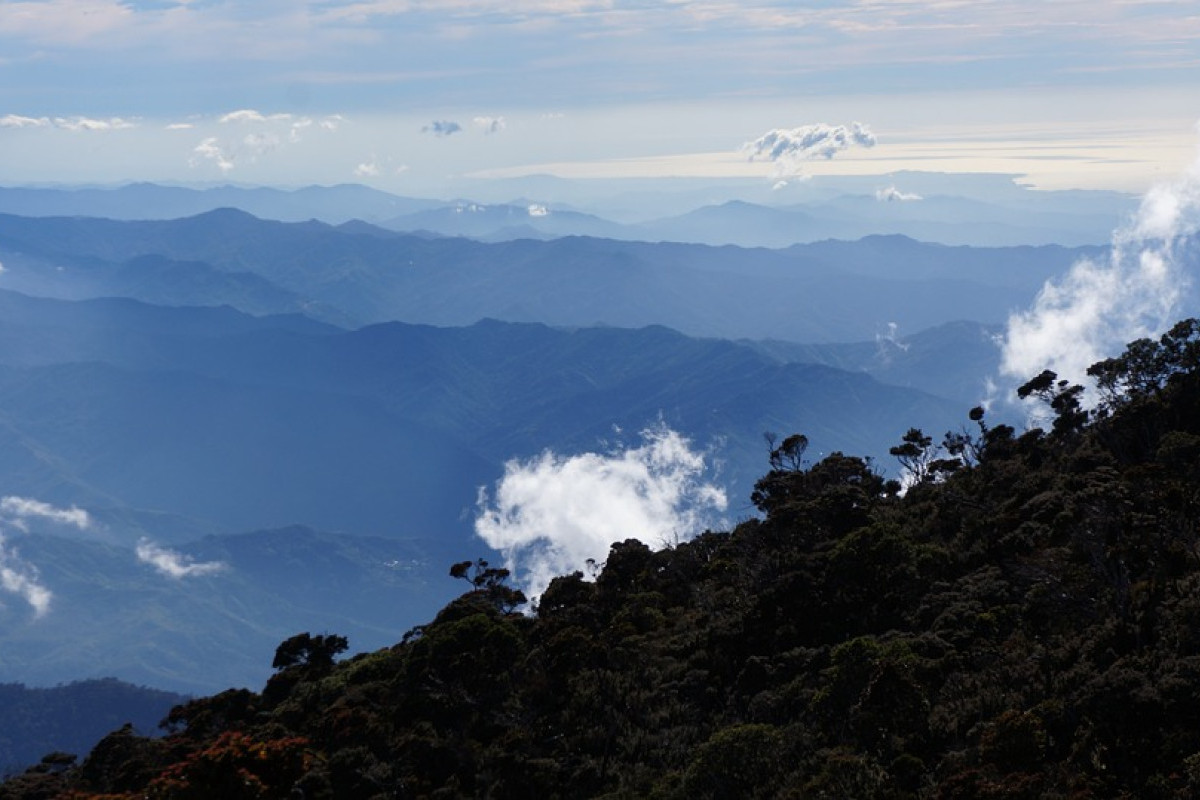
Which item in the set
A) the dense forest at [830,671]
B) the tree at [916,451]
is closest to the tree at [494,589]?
the dense forest at [830,671]

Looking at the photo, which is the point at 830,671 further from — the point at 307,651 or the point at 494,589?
the point at 307,651

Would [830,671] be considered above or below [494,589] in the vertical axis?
below

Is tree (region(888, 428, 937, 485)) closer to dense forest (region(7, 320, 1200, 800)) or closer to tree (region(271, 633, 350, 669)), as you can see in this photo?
dense forest (region(7, 320, 1200, 800))

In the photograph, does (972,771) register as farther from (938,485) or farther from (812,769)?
(938,485)

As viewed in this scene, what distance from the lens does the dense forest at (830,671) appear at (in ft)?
79.3

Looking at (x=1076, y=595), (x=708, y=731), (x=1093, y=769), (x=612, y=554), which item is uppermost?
(x=612, y=554)

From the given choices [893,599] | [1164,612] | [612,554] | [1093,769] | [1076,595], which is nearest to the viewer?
[1093,769]

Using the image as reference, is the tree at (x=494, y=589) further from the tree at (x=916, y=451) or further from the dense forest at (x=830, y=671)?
the tree at (x=916, y=451)

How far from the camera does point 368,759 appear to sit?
35969 millimetres

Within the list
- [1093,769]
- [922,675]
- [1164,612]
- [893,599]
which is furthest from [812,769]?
[893,599]

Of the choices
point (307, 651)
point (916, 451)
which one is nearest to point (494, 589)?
point (307, 651)

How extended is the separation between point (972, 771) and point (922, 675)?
715 centimetres

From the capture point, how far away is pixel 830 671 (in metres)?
31.9

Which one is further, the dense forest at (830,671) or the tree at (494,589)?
the tree at (494,589)
